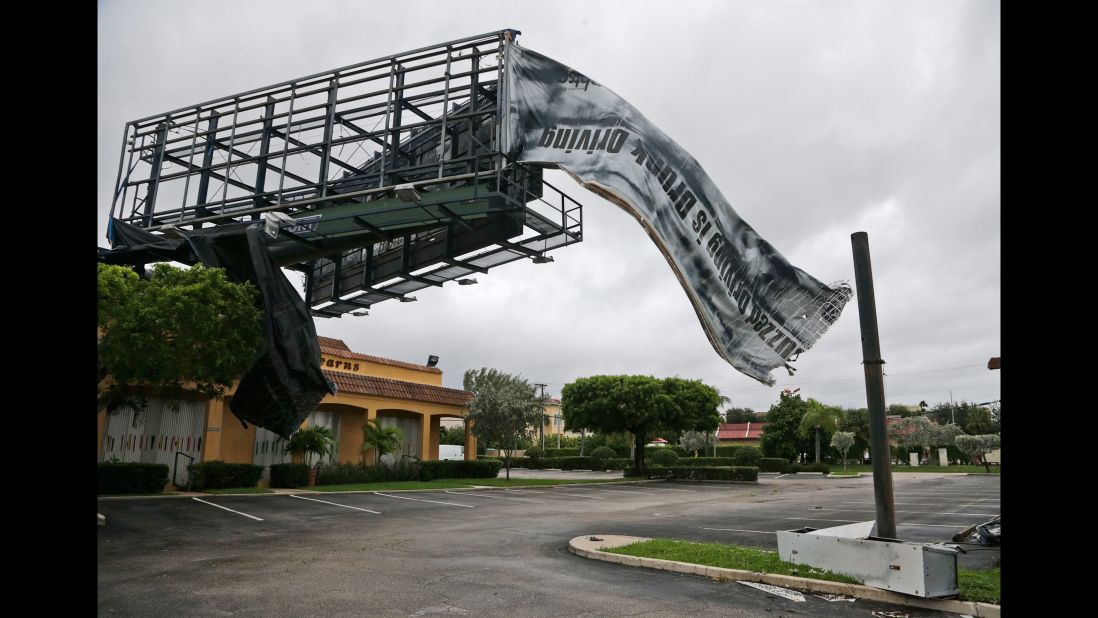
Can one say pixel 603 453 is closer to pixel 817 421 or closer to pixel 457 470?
pixel 817 421

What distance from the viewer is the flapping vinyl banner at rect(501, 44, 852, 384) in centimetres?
663

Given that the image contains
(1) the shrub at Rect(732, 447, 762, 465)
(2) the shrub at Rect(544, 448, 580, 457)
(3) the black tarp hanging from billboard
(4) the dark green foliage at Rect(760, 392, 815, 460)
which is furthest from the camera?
(2) the shrub at Rect(544, 448, 580, 457)

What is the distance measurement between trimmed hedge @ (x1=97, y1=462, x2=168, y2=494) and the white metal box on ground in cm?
1980

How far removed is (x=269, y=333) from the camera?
65.3 feet

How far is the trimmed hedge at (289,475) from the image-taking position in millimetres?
26594

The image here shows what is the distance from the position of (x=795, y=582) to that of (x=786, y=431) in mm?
61402


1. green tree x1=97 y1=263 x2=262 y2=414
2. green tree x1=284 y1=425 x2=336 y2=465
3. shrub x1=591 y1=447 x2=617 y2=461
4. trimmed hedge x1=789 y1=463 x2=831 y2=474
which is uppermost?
green tree x1=97 y1=263 x2=262 y2=414

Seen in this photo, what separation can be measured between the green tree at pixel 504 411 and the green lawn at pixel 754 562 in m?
22.9

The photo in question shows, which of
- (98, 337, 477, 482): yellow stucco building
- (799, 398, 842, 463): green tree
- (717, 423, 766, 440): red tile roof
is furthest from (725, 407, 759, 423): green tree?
(98, 337, 477, 482): yellow stucco building

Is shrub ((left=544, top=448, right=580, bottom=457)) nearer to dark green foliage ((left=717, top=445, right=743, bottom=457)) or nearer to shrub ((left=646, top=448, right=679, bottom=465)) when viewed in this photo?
dark green foliage ((left=717, top=445, right=743, bottom=457))

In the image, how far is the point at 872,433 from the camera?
9.51 metres

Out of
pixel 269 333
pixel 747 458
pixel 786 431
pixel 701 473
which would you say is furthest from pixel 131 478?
pixel 786 431
